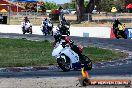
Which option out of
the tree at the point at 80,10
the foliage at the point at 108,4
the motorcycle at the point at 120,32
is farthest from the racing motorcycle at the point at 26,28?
the foliage at the point at 108,4

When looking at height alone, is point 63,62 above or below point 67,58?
below

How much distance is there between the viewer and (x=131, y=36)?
39219mm

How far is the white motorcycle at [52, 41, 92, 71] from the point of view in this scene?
16.1m

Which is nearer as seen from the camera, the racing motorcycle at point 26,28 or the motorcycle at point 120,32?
the motorcycle at point 120,32

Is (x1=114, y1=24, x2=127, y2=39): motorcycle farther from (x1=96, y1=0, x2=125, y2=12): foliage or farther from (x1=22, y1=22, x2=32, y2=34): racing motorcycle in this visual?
(x1=96, y1=0, x2=125, y2=12): foliage

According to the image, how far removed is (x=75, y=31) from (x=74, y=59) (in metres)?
26.2

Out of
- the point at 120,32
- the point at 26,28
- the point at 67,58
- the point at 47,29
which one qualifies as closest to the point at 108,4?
Result: the point at 26,28

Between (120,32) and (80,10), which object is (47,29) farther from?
(80,10)

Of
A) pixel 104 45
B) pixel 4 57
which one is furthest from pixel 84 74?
pixel 104 45

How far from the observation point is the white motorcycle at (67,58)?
1606 cm

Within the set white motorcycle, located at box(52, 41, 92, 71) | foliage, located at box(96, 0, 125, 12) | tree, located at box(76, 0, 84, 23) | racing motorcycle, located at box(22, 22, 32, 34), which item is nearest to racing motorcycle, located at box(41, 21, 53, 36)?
racing motorcycle, located at box(22, 22, 32, 34)

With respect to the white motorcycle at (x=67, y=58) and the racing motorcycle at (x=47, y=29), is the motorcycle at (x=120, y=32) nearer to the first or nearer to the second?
the racing motorcycle at (x=47, y=29)

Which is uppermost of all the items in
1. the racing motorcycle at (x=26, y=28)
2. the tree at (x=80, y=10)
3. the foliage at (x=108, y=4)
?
the tree at (x=80, y=10)

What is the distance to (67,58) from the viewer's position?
16.4 m
